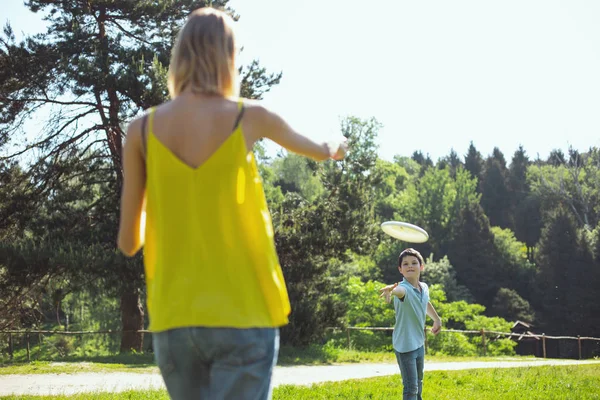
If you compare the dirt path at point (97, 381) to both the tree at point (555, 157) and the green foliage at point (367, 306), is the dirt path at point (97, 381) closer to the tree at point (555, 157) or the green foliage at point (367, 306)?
the green foliage at point (367, 306)

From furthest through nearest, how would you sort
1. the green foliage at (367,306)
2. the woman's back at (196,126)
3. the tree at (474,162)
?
the tree at (474,162), the green foliage at (367,306), the woman's back at (196,126)

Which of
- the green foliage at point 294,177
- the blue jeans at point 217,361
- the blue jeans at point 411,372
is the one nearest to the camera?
the blue jeans at point 217,361

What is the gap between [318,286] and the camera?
1022 inches

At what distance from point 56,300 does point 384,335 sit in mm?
19169

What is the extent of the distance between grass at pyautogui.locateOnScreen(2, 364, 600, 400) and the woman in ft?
25.2

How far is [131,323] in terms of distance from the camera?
77.2 ft

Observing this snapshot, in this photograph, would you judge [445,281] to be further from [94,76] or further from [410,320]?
[410,320]

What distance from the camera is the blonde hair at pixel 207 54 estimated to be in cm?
244

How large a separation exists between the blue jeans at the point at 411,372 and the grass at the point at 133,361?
9.82 meters

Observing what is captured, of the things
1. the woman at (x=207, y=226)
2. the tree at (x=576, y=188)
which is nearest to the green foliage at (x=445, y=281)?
the tree at (x=576, y=188)

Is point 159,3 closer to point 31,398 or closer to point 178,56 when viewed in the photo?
point 31,398

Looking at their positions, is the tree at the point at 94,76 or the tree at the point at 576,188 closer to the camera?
the tree at the point at 94,76

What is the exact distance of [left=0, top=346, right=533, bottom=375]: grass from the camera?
53.8 feet

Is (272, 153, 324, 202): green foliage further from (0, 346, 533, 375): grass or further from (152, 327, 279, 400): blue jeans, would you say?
(152, 327, 279, 400): blue jeans
